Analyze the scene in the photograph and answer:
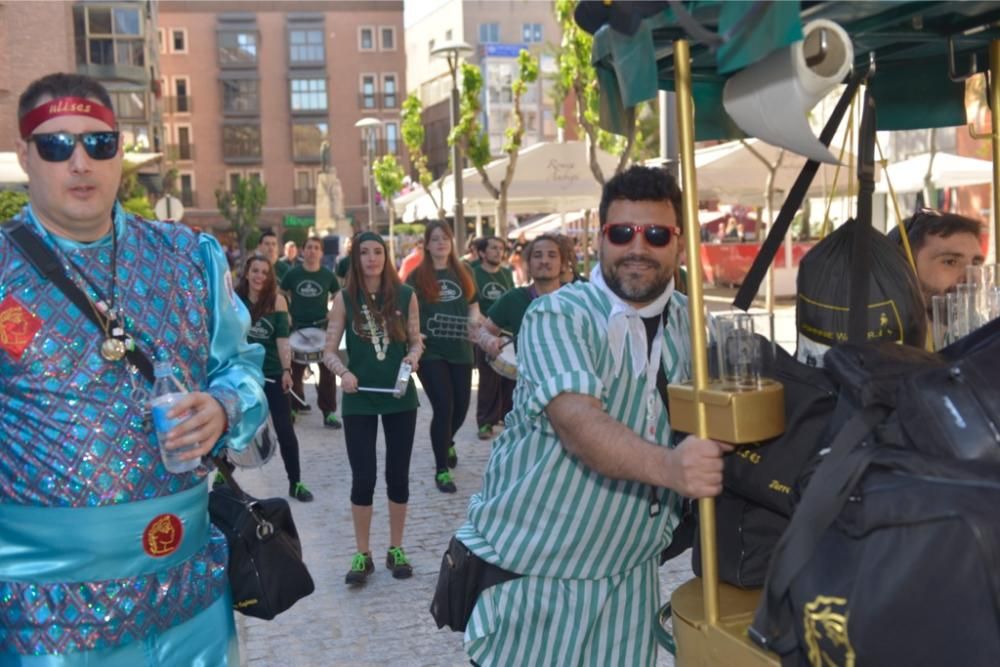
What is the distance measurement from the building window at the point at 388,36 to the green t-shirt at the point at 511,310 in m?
70.1

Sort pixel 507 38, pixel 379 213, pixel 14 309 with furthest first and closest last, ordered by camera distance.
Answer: pixel 507 38
pixel 379 213
pixel 14 309

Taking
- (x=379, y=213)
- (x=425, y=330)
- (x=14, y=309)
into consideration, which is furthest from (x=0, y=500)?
(x=379, y=213)

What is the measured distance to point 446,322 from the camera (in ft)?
29.4

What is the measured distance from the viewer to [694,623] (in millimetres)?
2410

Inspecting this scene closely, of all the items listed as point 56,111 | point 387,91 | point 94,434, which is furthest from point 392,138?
point 94,434

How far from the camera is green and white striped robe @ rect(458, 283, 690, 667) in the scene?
111 inches

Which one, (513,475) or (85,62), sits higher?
(85,62)

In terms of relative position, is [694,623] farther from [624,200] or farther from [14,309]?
[14,309]

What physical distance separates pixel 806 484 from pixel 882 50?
140 centimetres

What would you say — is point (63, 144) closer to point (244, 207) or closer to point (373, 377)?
point (373, 377)

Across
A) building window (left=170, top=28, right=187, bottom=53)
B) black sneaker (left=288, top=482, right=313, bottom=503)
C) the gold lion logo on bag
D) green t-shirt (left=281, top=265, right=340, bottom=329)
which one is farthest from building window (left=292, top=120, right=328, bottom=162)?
the gold lion logo on bag

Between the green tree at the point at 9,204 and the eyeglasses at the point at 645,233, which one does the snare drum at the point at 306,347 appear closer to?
the green tree at the point at 9,204

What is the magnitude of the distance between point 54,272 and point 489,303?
811 centimetres

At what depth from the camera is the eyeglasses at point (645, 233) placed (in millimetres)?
2805
